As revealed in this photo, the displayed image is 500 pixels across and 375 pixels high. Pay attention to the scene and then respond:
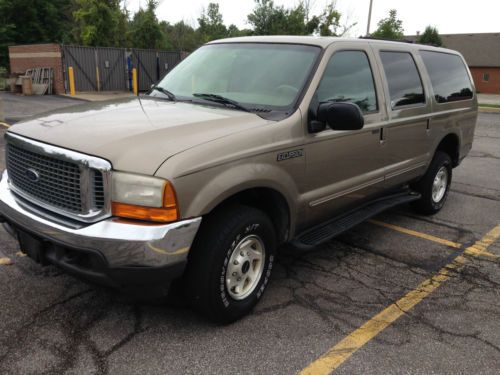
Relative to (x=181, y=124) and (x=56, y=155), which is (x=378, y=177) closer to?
(x=181, y=124)

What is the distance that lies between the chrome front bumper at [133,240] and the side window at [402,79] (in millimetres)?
2684

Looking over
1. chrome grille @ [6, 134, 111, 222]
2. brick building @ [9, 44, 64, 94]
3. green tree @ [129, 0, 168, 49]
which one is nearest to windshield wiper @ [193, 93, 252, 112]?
chrome grille @ [6, 134, 111, 222]

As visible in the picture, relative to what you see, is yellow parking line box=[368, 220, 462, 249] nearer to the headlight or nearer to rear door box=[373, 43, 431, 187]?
rear door box=[373, 43, 431, 187]

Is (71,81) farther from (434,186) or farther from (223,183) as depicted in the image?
(223,183)

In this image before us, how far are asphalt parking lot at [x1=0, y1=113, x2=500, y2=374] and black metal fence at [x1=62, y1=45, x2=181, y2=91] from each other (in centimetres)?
1906

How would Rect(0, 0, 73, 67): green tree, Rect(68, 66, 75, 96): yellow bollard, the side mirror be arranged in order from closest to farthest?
the side mirror → Rect(68, 66, 75, 96): yellow bollard → Rect(0, 0, 73, 67): green tree

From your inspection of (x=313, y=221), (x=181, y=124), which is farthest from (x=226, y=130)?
(x=313, y=221)

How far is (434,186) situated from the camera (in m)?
5.61

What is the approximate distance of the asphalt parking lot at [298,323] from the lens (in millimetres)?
2725

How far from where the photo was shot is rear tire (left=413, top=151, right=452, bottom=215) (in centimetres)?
538

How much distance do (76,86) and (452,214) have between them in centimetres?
2102

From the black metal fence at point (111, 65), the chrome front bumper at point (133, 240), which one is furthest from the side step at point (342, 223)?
the black metal fence at point (111, 65)

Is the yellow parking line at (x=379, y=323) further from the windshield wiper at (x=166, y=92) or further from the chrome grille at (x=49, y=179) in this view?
the windshield wiper at (x=166, y=92)

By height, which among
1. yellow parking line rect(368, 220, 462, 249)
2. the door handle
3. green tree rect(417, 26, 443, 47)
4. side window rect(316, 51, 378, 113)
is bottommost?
yellow parking line rect(368, 220, 462, 249)
